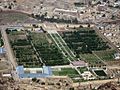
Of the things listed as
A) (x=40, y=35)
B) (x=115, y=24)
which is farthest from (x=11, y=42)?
(x=115, y=24)

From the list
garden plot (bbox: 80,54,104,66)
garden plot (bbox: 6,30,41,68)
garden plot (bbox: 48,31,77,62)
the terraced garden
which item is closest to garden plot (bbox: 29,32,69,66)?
garden plot (bbox: 48,31,77,62)

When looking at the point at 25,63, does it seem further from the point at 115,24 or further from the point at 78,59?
the point at 115,24

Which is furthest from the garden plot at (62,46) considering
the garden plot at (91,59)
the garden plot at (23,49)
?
the garden plot at (23,49)

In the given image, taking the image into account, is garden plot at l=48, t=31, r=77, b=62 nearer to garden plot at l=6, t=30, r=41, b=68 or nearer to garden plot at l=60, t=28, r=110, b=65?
garden plot at l=60, t=28, r=110, b=65

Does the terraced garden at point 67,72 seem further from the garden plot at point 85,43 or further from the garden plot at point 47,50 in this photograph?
the garden plot at point 85,43

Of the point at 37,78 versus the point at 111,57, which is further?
the point at 111,57

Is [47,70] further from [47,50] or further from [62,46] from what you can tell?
[62,46]
